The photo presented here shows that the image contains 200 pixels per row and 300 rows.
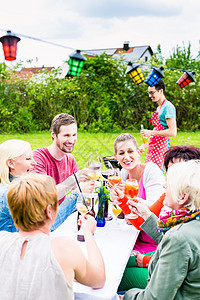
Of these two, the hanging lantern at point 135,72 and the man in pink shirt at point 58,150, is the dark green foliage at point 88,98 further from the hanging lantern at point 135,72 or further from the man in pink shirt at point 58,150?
the man in pink shirt at point 58,150

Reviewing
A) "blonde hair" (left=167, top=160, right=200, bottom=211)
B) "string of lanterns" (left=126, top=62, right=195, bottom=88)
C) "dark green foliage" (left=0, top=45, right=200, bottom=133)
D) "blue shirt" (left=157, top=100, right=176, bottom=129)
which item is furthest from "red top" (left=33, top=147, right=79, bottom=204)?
"dark green foliage" (left=0, top=45, right=200, bottom=133)

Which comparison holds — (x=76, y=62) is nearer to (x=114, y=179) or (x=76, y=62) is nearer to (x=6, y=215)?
(x=114, y=179)

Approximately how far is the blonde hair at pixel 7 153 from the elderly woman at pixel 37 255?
2.70 ft

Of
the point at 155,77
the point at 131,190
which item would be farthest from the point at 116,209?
the point at 155,77

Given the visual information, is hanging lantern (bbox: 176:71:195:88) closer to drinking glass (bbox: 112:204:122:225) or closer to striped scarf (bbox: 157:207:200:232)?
drinking glass (bbox: 112:204:122:225)

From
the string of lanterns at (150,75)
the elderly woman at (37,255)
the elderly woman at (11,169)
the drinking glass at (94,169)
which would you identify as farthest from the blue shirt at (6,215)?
the string of lanterns at (150,75)

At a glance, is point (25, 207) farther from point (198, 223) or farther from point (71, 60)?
point (71, 60)

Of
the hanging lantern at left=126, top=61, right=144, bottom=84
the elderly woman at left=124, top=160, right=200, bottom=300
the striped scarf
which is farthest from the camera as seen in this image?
the hanging lantern at left=126, top=61, right=144, bottom=84

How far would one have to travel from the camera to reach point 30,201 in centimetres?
131

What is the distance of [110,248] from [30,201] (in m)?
0.77

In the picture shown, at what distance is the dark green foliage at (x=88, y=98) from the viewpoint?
11.8 m

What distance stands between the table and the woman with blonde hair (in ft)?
0.32

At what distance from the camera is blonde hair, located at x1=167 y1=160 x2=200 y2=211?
1494 mm

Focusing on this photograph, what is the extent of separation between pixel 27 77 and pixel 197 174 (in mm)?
11830
